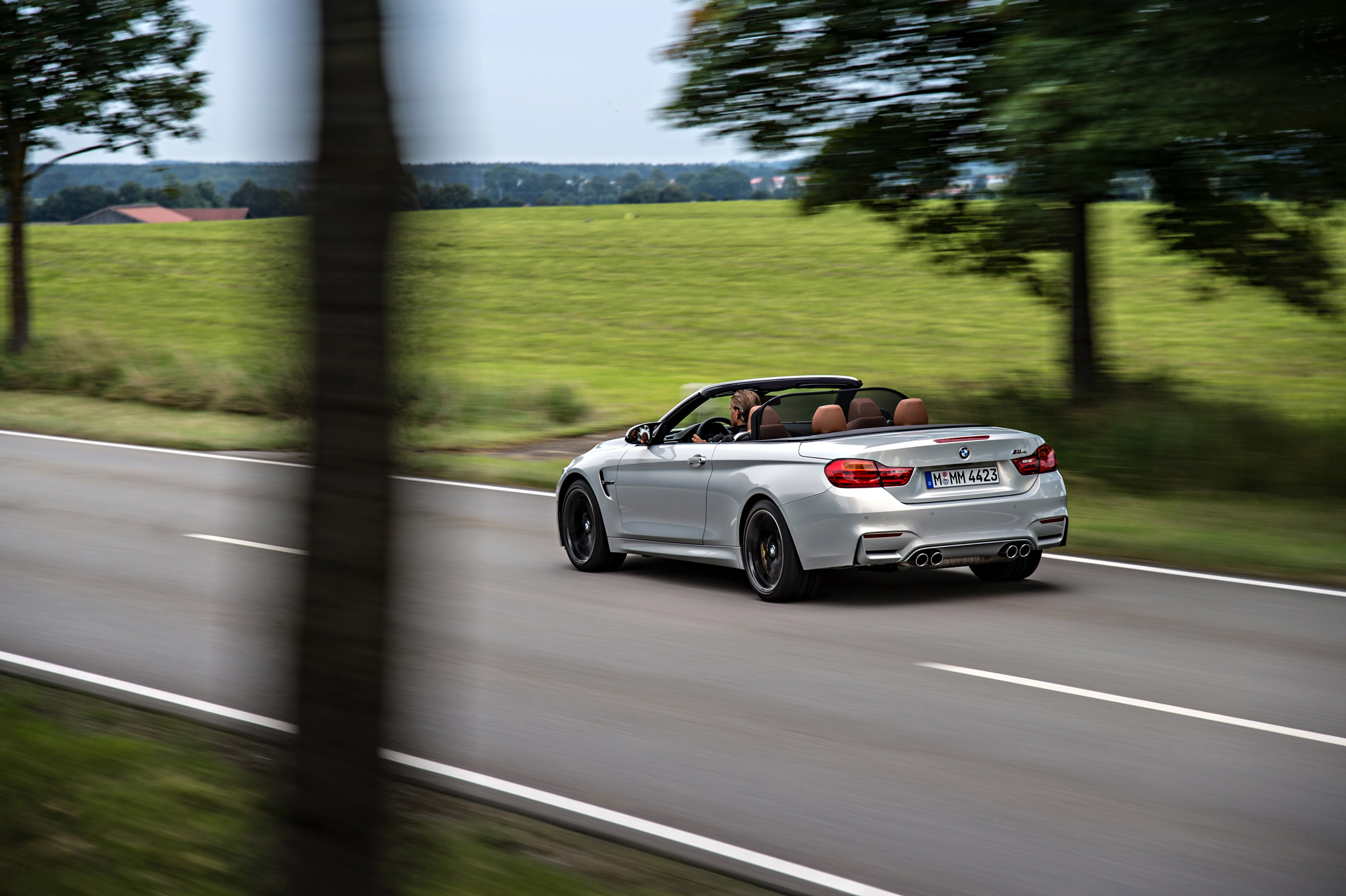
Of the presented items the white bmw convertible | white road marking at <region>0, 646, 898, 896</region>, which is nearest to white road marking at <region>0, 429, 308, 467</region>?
the white bmw convertible

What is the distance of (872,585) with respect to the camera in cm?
1076

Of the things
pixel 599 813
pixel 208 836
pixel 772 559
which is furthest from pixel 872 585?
pixel 208 836

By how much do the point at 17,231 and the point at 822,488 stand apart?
98.9 ft

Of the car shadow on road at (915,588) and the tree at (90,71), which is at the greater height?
the tree at (90,71)

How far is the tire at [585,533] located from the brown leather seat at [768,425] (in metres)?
1.82

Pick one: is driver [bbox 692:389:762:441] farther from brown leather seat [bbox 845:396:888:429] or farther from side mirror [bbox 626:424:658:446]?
brown leather seat [bbox 845:396:888:429]

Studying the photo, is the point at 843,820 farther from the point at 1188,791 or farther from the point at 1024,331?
the point at 1024,331

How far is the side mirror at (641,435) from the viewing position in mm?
11102

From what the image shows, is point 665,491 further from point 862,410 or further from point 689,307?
point 689,307

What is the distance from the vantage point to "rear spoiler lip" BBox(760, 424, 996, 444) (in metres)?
9.85

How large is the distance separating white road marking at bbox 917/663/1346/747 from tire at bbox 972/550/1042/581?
2.74 meters

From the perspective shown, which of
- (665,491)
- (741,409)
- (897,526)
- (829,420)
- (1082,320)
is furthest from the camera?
(1082,320)

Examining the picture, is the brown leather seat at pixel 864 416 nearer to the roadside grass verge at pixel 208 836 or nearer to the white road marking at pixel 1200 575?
the white road marking at pixel 1200 575

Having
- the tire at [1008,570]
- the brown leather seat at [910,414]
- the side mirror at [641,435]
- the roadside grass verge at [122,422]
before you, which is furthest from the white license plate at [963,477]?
the roadside grass verge at [122,422]
